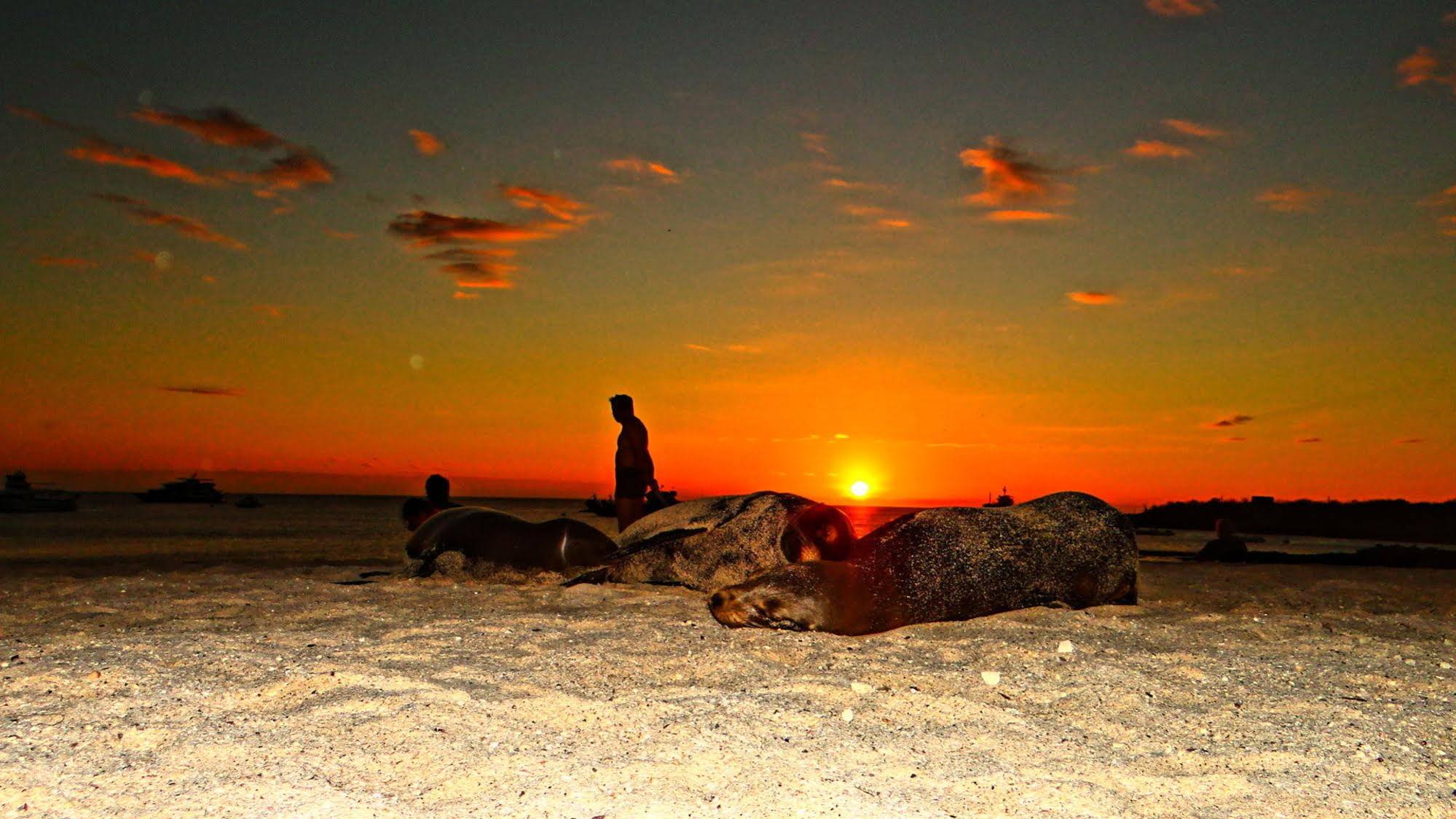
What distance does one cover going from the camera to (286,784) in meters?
3.03

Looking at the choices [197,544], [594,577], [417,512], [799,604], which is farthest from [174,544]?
[799,604]

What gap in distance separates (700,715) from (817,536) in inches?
123

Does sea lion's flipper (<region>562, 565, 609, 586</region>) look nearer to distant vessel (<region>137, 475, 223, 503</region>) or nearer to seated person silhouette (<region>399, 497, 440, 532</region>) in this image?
seated person silhouette (<region>399, 497, 440, 532</region>)

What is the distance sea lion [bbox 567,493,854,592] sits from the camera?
688cm

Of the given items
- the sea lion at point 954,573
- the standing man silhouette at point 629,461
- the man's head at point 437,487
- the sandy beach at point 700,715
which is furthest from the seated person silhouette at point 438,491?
the sea lion at point 954,573

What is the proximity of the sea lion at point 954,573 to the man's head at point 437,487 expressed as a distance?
5.26m

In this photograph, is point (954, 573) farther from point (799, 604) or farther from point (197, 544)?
point (197, 544)

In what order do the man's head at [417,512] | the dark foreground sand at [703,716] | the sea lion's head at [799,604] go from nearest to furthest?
the dark foreground sand at [703,716]
the sea lion's head at [799,604]
the man's head at [417,512]

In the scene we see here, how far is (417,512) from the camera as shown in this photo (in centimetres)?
1012

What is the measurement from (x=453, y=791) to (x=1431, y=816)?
10.1 ft

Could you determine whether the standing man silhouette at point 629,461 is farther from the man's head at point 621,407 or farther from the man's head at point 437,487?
the man's head at point 437,487

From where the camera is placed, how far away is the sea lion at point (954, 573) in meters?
5.68

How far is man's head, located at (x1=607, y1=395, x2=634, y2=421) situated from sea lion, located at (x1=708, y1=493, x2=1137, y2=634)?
440 centimetres

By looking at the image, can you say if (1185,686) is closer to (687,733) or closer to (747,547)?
(687,733)
